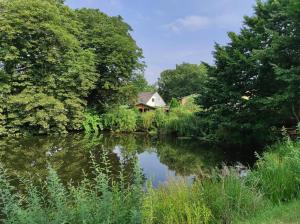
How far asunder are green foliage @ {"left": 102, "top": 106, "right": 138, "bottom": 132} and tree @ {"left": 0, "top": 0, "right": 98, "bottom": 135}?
4.55 m

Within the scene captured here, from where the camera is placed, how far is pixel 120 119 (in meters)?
31.0

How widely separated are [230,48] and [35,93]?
16329 mm

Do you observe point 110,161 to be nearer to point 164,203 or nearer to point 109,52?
point 164,203

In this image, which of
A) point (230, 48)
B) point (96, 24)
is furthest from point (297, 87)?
point (96, 24)

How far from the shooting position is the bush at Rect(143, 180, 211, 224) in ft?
13.8

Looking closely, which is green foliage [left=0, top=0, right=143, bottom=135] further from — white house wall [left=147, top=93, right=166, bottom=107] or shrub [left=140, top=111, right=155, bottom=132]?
white house wall [left=147, top=93, right=166, bottom=107]

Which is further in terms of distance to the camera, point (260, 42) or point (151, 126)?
point (151, 126)

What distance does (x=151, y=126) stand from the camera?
31.0 metres

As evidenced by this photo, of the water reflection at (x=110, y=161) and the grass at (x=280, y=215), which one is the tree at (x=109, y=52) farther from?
the grass at (x=280, y=215)

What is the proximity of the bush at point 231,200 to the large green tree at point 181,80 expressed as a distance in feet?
189

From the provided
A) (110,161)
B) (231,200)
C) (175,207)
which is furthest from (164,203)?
(110,161)

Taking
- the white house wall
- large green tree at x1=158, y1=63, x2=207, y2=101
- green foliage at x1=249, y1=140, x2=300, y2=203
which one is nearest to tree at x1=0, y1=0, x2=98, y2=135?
green foliage at x1=249, y1=140, x2=300, y2=203

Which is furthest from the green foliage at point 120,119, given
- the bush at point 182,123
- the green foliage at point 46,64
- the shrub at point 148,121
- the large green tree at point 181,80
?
the large green tree at point 181,80

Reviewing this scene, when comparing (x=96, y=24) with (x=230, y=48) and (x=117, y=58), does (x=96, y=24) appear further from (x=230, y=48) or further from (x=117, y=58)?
(x=230, y=48)
